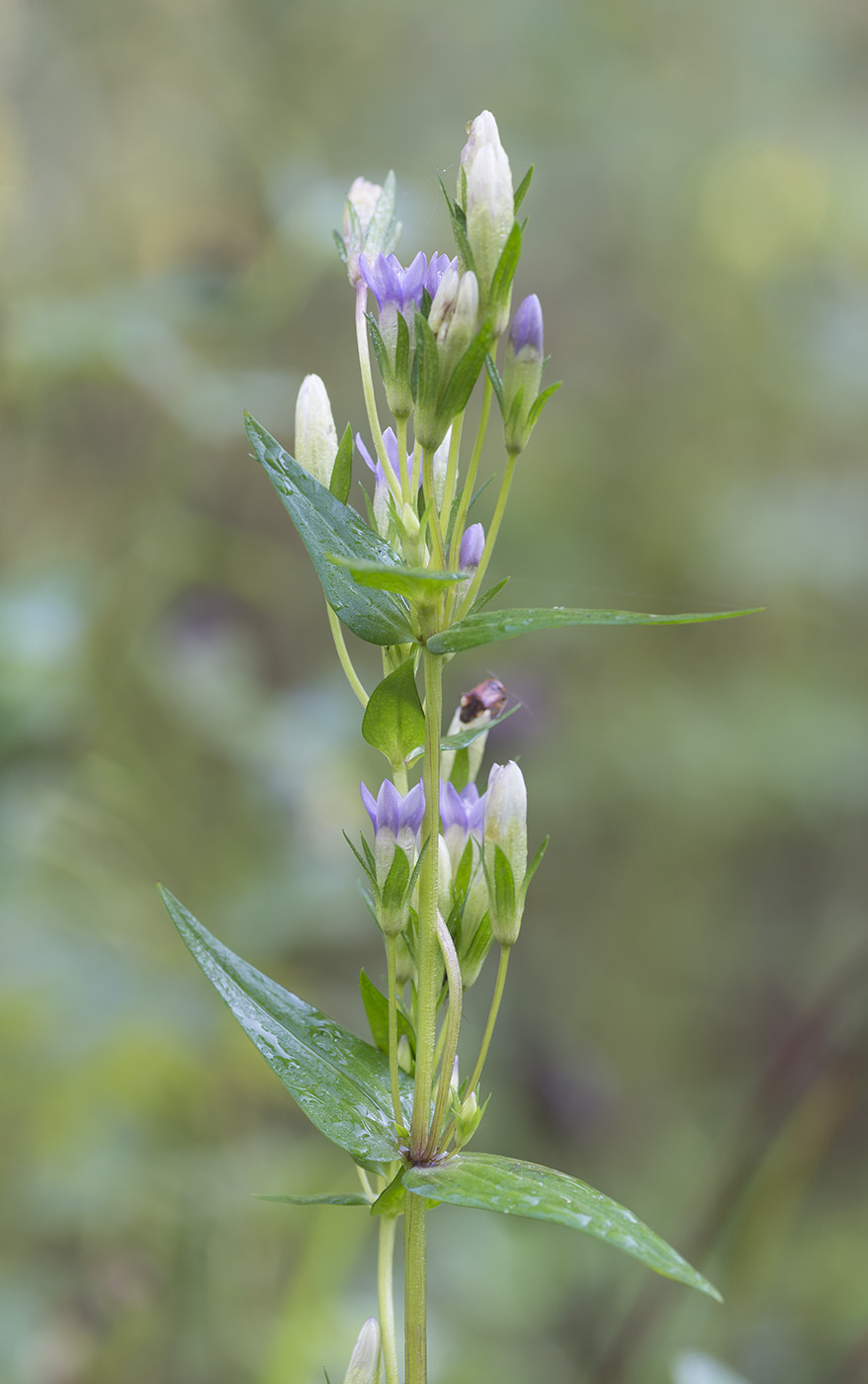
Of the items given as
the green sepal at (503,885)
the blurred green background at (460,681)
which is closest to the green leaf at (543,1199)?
the green sepal at (503,885)

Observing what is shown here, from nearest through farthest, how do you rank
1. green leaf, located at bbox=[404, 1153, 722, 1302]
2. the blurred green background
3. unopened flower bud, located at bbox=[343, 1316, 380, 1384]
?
green leaf, located at bbox=[404, 1153, 722, 1302] → unopened flower bud, located at bbox=[343, 1316, 380, 1384] → the blurred green background

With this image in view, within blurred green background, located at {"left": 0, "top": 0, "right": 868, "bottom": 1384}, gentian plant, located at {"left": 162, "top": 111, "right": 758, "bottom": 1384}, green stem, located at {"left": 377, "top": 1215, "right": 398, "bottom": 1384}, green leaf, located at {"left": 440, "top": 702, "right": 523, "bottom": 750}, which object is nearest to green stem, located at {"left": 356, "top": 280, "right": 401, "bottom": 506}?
gentian plant, located at {"left": 162, "top": 111, "right": 758, "bottom": 1384}

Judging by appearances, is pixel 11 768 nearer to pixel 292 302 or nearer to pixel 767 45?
pixel 292 302

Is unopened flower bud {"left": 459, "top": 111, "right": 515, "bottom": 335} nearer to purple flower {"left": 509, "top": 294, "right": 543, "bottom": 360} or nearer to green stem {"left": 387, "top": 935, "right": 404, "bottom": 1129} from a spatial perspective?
purple flower {"left": 509, "top": 294, "right": 543, "bottom": 360}

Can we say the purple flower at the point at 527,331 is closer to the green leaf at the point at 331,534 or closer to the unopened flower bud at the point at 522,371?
the unopened flower bud at the point at 522,371

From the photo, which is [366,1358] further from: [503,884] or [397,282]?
[397,282]

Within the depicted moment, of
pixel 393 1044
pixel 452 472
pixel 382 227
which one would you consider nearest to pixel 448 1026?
pixel 393 1044
